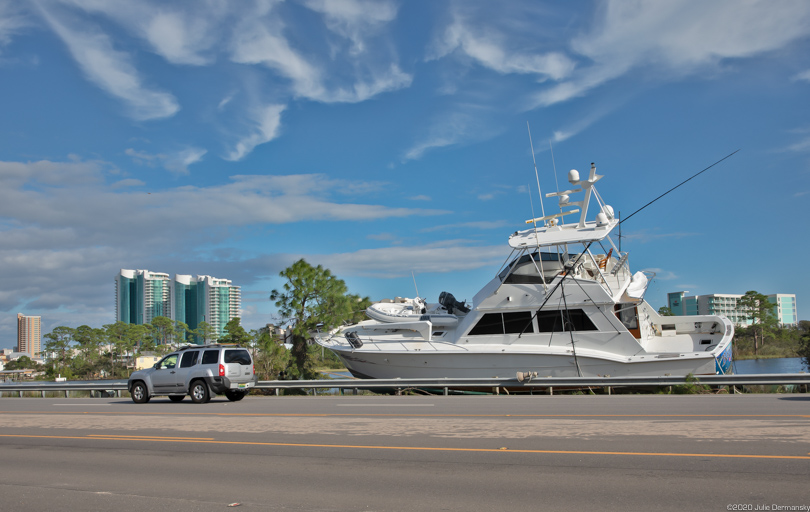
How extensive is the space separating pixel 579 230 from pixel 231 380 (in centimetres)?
1252

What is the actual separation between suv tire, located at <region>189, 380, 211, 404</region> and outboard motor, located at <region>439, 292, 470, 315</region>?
10836 millimetres

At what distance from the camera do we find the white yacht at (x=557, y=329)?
19234mm

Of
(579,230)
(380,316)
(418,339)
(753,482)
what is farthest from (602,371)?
(753,482)

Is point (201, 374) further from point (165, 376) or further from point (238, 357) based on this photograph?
point (165, 376)

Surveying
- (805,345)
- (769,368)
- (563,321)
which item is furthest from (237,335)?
(805,345)

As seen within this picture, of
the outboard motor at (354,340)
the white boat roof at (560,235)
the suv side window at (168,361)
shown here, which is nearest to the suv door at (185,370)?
the suv side window at (168,361)

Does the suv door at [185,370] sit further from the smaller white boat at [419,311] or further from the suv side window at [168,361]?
the smaller white boat at [419,311]

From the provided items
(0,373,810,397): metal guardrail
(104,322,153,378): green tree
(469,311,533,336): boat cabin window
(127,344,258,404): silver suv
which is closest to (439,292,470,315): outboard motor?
(469,311,533,336): boat cabin window

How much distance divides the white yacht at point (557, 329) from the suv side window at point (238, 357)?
577 cm

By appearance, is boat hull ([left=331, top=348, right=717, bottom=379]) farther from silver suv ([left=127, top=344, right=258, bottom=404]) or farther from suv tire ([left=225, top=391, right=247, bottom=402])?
silver suv ([left=127, top=344, right=258, bottom=404])

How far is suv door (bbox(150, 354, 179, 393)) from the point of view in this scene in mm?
16688

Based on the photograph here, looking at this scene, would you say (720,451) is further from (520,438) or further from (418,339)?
(418,339)

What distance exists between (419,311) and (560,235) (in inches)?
295

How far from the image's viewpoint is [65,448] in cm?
921
